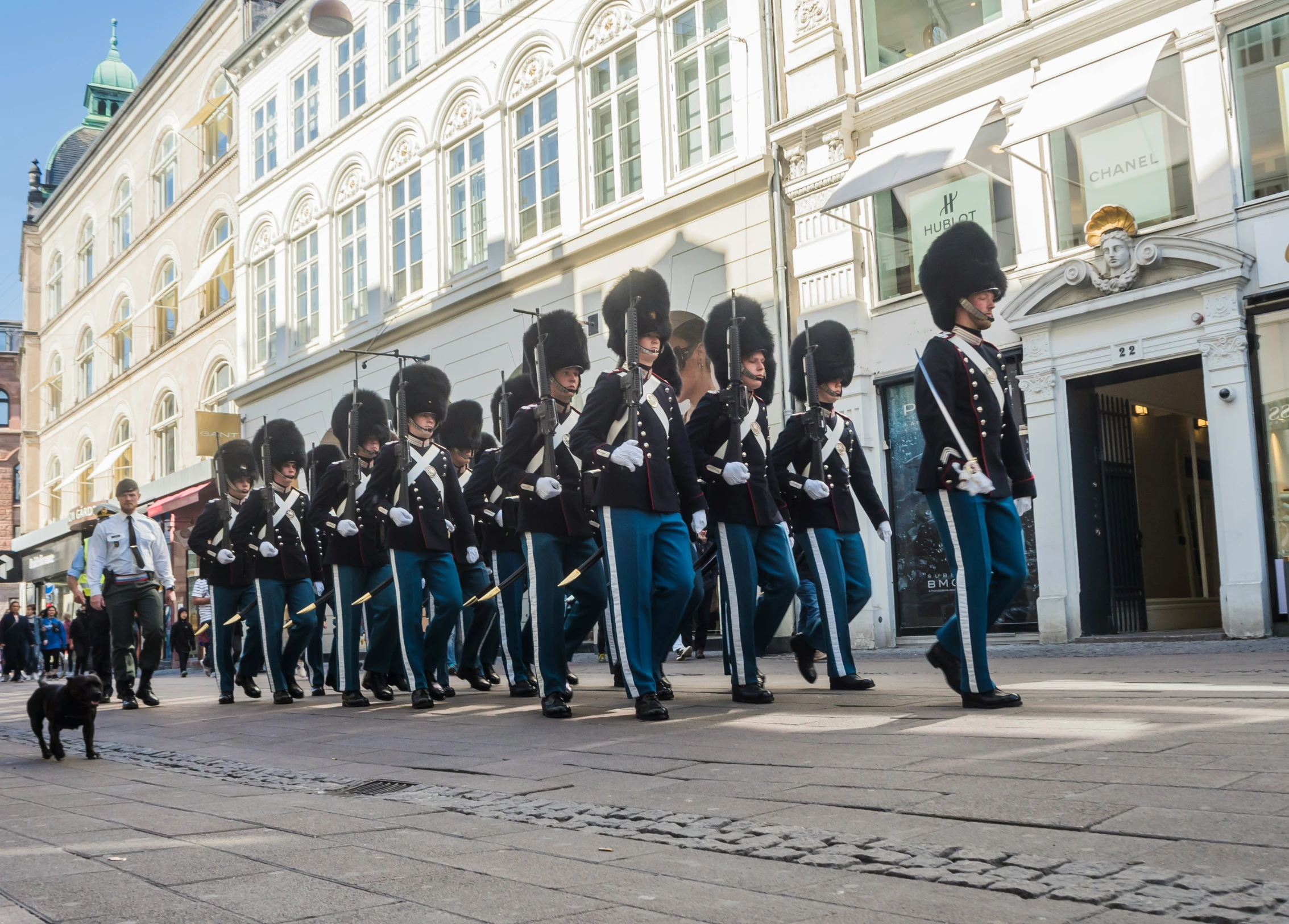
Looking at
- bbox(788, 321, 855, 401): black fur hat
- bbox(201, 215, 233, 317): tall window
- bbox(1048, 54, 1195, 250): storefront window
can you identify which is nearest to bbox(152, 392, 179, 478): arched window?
bbox(201, 215, 233, 317): tall window

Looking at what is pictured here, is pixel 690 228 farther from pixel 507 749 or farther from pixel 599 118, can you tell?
pixel 507 749

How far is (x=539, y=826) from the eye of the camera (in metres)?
4.27

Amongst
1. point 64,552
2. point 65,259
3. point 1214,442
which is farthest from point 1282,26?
point 65,259

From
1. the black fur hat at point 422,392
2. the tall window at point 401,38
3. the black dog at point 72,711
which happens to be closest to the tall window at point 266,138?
the tall window at point 401,38

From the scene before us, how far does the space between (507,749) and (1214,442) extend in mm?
9271

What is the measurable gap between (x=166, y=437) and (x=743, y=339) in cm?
3178

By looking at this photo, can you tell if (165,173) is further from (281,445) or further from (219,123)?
(281,445)

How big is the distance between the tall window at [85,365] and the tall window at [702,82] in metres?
31.1

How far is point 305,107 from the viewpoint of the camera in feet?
95.2

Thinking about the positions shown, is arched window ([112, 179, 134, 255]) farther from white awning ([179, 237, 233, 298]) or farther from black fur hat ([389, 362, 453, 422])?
black fur hat ([389, 362, 453, 422])

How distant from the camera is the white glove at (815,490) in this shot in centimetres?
784

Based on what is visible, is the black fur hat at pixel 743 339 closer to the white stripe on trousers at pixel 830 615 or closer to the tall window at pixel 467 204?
the white stripe on trousers at pixel 830 615

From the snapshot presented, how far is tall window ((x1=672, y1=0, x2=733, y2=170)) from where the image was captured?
61.0 ft

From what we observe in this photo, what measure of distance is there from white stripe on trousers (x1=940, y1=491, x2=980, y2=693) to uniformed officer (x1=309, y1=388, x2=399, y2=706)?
4481mm
